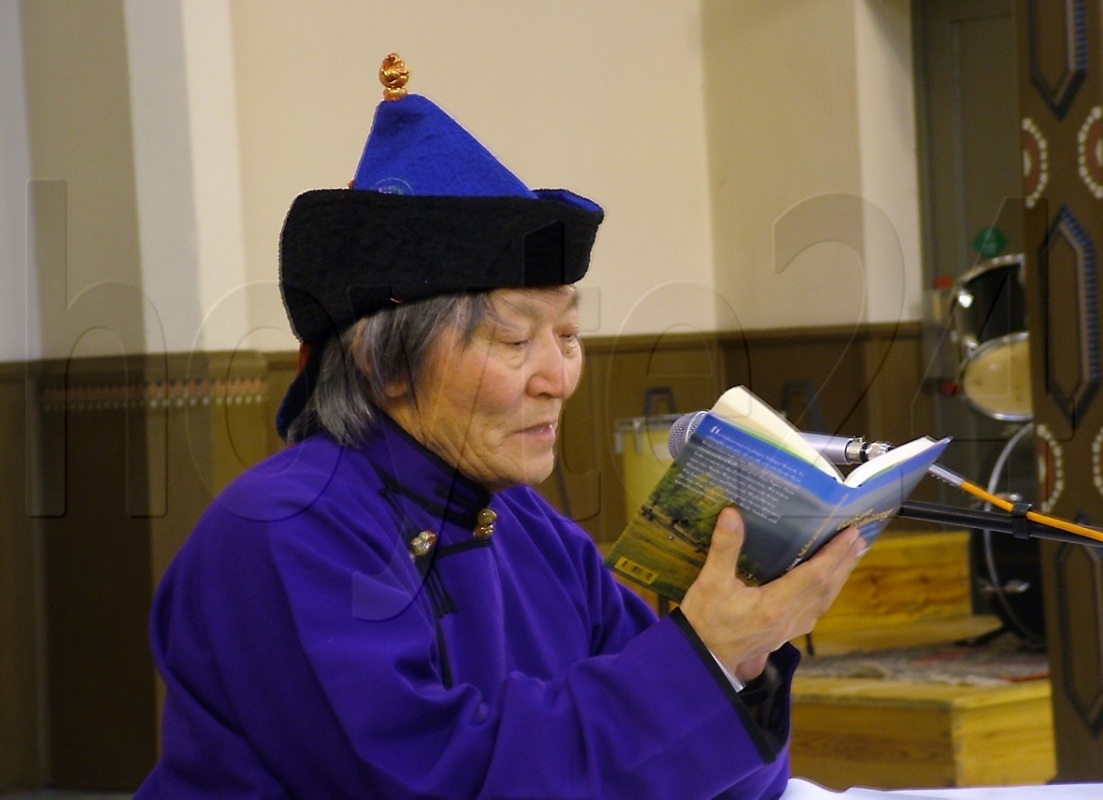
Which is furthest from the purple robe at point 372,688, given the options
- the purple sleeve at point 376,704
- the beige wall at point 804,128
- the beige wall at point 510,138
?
the beige wall at point 804,128

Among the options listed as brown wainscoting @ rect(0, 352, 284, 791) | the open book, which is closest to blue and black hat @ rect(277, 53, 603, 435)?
the open book

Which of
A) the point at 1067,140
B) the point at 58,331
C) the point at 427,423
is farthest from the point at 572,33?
the point at 427,423

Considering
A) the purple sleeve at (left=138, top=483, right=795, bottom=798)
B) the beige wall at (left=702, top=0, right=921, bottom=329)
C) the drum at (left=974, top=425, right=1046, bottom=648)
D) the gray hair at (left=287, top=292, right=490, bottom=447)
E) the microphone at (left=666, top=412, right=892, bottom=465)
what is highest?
the beige wall at (left=702, top=0, right=921, bottom=329)

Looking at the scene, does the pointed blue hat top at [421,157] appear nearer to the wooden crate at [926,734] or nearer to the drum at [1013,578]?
the wooden crate at [926,734]

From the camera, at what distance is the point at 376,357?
1448 mm

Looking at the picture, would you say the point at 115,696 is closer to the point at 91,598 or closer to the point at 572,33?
the point at 91,598

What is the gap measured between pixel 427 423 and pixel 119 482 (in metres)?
2.16

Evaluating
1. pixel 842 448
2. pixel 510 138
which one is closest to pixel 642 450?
pixel 842 448

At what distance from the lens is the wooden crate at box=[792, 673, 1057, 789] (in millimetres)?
3285

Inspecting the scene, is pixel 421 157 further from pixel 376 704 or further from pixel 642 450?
pixel 642 450

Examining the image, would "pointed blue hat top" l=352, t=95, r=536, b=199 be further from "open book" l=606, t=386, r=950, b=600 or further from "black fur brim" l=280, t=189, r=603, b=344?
"open book" l=606, t=386, r=950, b=600

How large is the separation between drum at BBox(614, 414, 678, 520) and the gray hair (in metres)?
0.45

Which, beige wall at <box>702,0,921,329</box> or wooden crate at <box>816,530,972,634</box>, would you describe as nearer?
wooden crate at <box>816,530,972,634</box>

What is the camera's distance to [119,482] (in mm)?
3420
